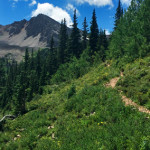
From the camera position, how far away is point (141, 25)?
61.5 ft

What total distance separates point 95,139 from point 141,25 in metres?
18.2

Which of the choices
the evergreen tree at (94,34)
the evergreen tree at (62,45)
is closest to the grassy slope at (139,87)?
the evergreen tree at (94,34)

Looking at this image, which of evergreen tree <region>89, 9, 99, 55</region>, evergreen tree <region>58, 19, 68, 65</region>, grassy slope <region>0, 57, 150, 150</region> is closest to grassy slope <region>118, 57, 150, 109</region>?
grassy slope <region>0, 57, 150, 150</region>

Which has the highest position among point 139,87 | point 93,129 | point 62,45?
point 62,45

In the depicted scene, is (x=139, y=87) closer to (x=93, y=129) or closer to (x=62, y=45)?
(x=93, y=129)

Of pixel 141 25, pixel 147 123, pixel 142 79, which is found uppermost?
pixel 141 25

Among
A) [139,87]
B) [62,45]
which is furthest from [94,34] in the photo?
[139,87]

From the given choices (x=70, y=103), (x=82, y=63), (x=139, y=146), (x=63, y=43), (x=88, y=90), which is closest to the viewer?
(x=139, y=146)

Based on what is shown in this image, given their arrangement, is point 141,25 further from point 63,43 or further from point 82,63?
point 63,43

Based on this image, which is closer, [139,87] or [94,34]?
[139,87]

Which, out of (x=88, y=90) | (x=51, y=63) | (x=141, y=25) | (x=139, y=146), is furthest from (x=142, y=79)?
(x=51, y=63)

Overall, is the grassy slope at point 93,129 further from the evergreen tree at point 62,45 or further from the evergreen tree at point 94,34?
the evergreen tree at point 62,45

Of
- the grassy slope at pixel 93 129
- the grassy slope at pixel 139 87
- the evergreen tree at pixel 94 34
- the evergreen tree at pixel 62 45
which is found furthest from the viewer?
the evergreen tree at pixel 62 45

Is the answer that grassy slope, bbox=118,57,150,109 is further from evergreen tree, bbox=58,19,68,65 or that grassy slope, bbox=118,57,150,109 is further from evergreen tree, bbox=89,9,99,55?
evergreen tree, bbox=58,19,68,65
